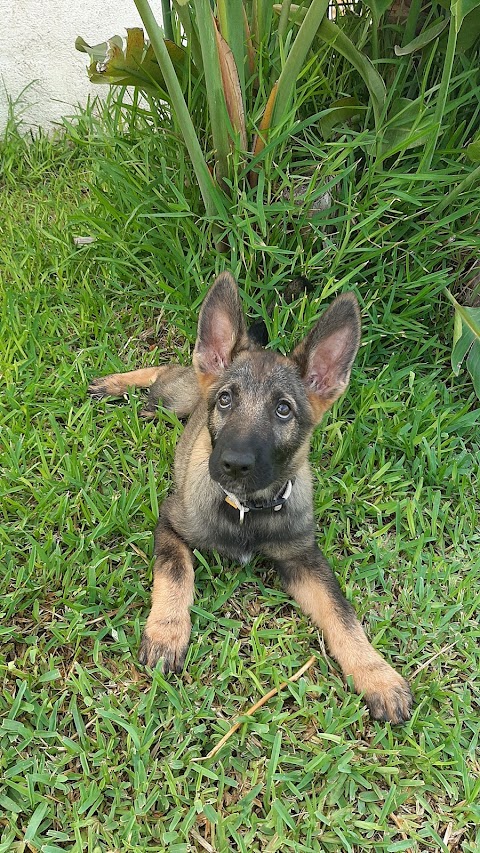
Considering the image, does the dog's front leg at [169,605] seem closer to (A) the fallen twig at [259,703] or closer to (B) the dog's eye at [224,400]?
(A) the fallen twig at [259,703]

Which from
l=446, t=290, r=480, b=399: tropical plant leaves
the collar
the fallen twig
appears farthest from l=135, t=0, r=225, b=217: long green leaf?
the fallen twig

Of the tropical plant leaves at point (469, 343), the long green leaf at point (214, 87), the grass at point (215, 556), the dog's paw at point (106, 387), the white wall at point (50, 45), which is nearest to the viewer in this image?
the grass at point (215, 556)

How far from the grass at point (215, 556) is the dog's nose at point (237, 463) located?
0.65m

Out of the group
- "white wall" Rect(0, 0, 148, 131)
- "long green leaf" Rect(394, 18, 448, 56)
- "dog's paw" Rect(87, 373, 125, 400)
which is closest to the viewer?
"long green leaf" Rect(394, 18, 448, 56)

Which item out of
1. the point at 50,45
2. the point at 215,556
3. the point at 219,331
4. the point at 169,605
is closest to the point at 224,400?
the point at 219,331

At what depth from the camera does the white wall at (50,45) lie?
5.21 meters

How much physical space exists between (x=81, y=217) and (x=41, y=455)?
5.43ft

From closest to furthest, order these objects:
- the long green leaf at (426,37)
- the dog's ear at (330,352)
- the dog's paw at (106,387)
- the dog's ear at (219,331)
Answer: the dog's ear at (330,352)
the dog's ear at (219,331)
the long green leaf at (426,37)
the dog's paw at (106,387)

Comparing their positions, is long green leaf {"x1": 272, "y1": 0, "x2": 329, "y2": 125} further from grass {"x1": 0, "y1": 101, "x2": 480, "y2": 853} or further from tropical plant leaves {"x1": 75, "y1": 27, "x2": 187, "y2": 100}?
tropical plant leaves {"x1": 75, "y1": 27, "x2": 187, "y2": 100}

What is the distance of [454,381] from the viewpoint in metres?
3.79

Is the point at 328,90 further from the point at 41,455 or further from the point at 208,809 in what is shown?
the point at 208,809

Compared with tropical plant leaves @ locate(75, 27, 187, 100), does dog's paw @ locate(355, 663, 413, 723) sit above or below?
below

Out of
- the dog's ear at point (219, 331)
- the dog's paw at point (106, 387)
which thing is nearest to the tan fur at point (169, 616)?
the dog's ear at point (219, 331)

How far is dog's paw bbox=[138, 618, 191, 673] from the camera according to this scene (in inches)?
97.6
